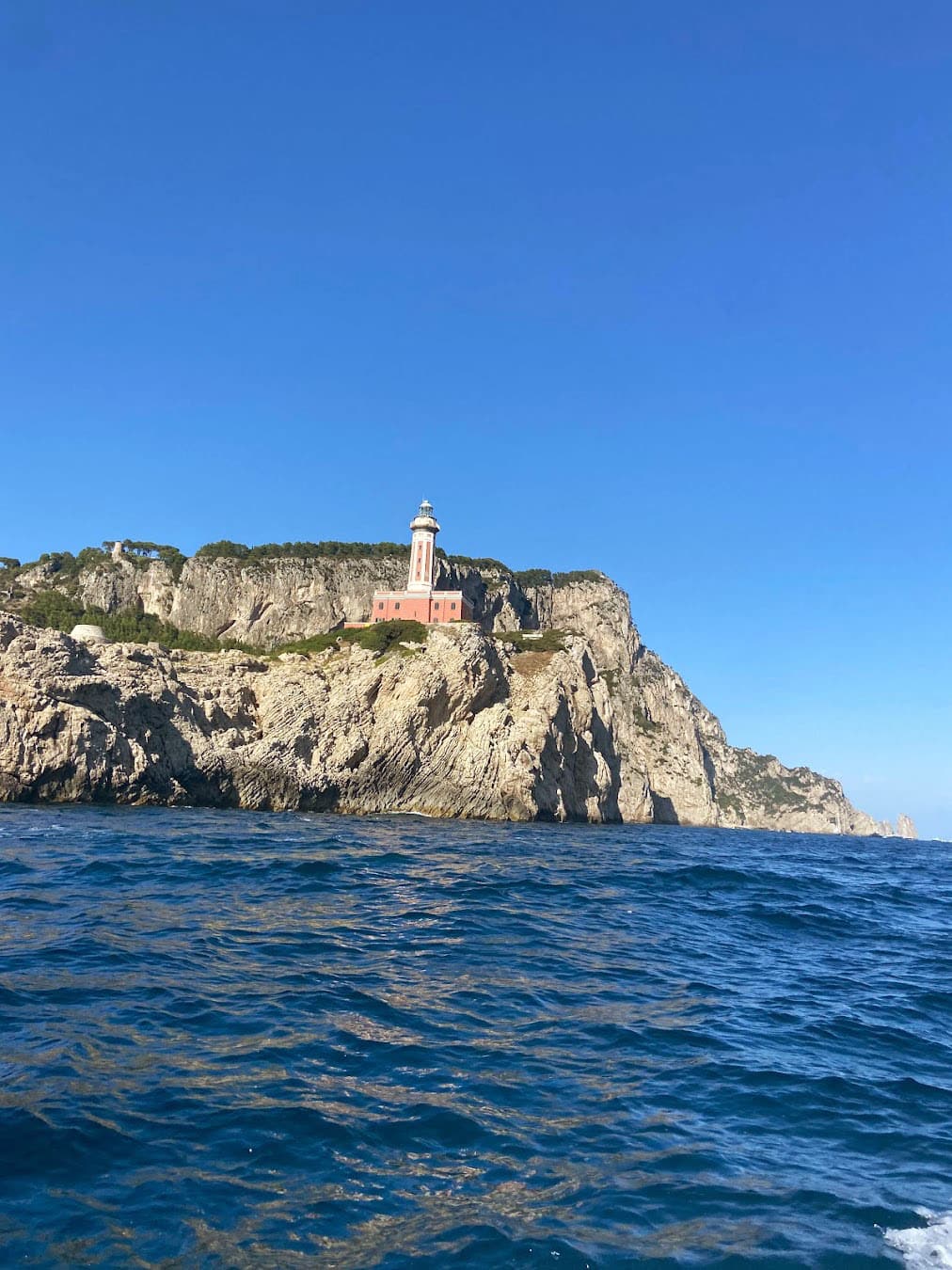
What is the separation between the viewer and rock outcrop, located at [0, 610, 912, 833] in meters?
48.3

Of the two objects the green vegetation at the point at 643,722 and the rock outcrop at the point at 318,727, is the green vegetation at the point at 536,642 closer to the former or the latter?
the rock outcrop at the point at 318,727

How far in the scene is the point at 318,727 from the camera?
6147cm

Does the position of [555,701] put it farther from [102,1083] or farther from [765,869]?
[102,1083]

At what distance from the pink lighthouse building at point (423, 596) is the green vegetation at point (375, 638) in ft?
26.3

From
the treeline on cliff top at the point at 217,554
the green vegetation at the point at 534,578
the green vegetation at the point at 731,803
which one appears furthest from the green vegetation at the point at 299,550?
the green vegetation at the point at 731,803

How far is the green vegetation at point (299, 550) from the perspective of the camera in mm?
104375

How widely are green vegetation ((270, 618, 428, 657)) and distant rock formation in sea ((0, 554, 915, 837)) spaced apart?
3.99 feet

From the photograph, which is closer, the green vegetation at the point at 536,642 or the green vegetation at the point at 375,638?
the green vegetation at the point at 375,638

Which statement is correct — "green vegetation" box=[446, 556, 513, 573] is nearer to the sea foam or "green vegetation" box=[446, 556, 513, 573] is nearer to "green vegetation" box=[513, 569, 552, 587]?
"green vegetation" box=[513, 569, 552, 587]

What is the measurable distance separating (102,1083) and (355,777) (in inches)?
2137

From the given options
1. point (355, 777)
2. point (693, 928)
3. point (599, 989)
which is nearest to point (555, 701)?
point (355, 777)

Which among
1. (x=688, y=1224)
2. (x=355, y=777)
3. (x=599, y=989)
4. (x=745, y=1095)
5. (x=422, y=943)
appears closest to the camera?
(x=688, y=1224)

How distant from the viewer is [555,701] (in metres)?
70.6

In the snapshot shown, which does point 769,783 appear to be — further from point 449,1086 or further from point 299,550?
point 449,1086
